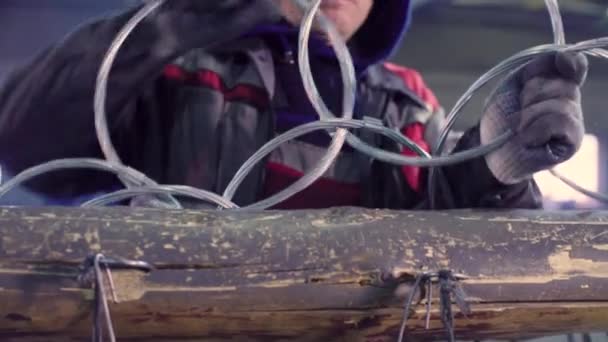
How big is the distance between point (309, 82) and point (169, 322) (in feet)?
0.54

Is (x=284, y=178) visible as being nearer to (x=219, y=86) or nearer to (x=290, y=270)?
(x=219, y=86)

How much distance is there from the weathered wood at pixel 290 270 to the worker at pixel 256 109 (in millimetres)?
57

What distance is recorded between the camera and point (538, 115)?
18.0 inches

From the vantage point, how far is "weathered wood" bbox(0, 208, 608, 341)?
1.34ft

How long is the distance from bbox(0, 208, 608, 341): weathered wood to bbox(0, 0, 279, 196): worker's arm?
142mm

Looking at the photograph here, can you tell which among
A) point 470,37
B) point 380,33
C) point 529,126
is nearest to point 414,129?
point 380,33

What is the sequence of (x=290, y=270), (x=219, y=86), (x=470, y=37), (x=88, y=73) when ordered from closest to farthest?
(x=290, y=270) → (x=88, y=73) → (x=219, y=86) → (x=470, y=37)

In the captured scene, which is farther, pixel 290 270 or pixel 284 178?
pixel 284 178

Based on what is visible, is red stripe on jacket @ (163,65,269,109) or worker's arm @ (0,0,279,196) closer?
worker's arm @ (0,0,279,196)

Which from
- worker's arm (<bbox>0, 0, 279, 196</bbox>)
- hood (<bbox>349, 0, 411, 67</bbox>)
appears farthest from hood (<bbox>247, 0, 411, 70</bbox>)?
worker's arm (<bbox>0, 0, 279, 196</bbox>)

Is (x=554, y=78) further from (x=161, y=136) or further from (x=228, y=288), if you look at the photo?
(x=161, y=136)

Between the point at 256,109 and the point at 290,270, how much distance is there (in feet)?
0.91

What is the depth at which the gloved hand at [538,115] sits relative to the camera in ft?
1.49

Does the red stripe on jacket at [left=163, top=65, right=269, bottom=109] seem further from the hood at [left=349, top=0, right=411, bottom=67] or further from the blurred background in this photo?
the blurred background
